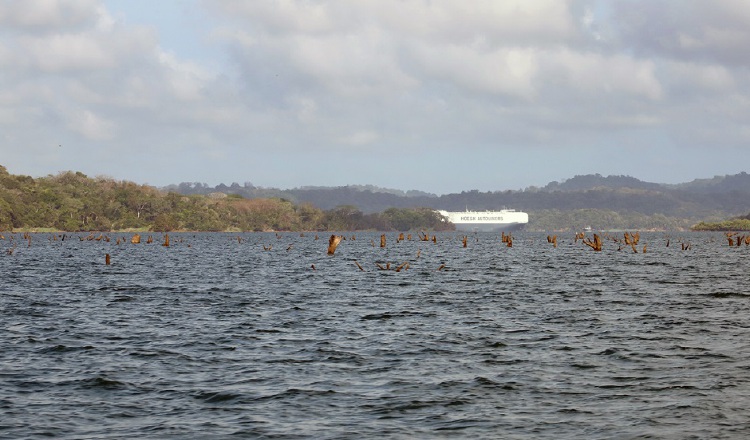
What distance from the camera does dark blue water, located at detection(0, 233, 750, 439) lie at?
1975 cm

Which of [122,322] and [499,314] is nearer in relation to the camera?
[122,322]

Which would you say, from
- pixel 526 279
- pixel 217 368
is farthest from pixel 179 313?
pixel 526 279

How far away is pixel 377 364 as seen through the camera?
2703 centimetres

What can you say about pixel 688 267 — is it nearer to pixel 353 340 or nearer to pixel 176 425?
pixel 353 340

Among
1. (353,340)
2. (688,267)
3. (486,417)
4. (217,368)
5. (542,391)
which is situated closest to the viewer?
(486,417)

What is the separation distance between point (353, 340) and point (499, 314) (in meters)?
11.1

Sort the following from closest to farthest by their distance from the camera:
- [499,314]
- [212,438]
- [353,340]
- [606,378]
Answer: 1. [212,438]
2. [606,378]
3. [353,340]
4. [499,314]

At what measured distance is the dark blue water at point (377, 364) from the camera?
19.8 meters

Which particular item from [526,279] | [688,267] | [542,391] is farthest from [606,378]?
[688,267]

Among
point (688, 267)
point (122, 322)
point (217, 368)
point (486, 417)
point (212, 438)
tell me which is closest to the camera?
point (212, 438)

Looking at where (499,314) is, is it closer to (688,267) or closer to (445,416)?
(445,416)

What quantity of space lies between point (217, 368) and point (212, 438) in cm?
800

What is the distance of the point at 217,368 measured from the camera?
86.5ft

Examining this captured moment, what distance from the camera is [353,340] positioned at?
32250 millimetres
